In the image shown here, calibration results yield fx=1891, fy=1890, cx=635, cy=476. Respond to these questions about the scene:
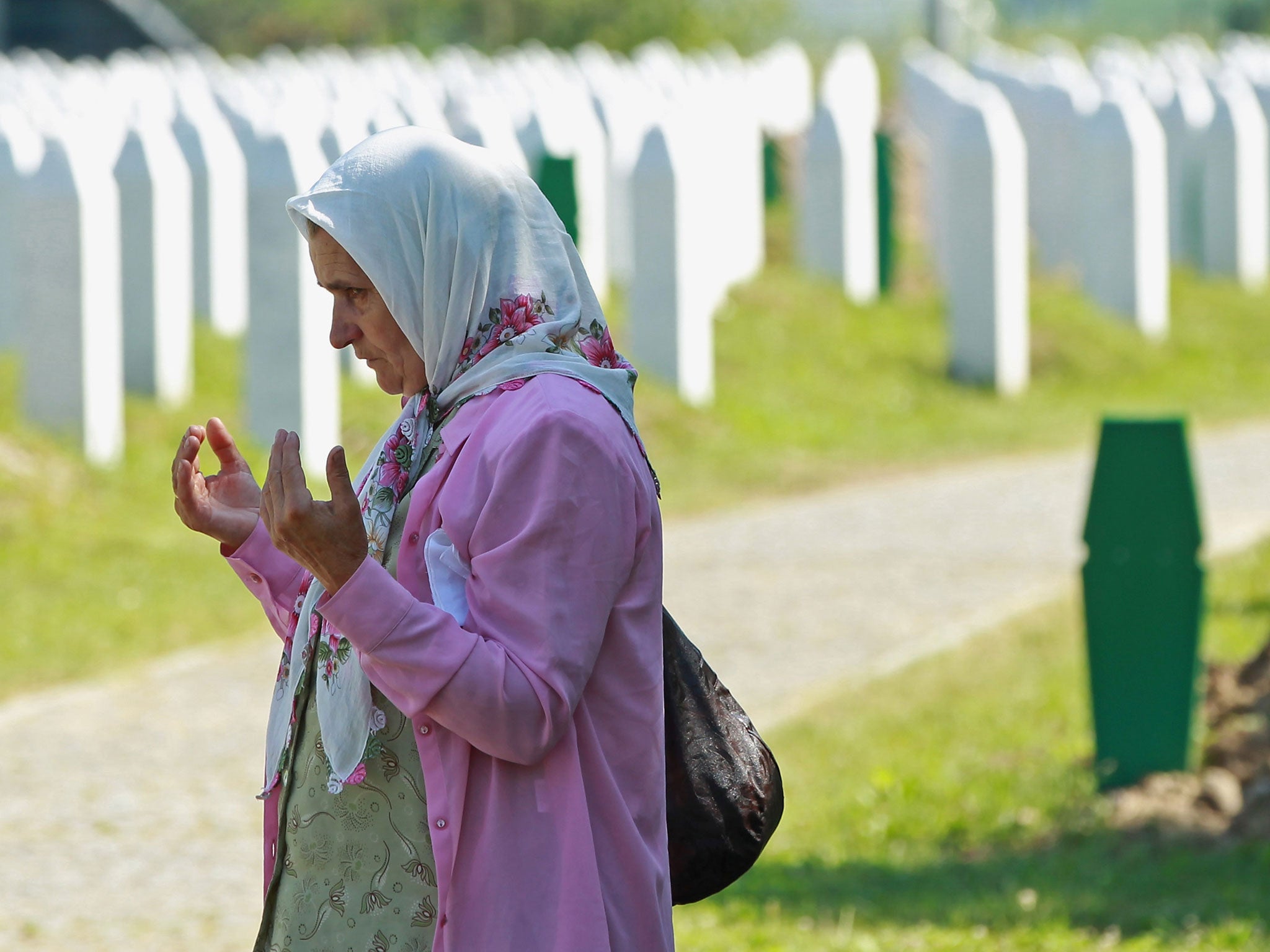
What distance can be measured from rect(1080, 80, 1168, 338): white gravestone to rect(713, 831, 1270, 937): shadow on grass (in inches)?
421

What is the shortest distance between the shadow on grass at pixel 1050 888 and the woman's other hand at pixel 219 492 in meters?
2.72

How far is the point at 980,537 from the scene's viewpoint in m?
9.95

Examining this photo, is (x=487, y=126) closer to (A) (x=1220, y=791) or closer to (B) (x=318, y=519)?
(A) (x=1220, y=791)

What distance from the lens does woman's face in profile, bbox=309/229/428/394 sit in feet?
7.87

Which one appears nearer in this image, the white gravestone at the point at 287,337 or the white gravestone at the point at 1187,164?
the white gravestone at the point at 287,337

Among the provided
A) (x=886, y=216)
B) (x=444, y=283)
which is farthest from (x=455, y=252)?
(x=886, y=216)

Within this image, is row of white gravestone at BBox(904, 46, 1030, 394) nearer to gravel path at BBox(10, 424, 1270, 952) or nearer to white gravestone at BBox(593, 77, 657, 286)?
gravel path at BBox(10, 424, 1270, 952)

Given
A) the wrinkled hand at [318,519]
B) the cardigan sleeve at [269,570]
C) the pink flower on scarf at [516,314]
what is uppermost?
the pink flower on scarf at [516,314]

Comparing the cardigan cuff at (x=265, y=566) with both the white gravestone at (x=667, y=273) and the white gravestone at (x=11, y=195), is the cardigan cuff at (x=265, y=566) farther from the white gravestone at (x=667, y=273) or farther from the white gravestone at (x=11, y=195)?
the white gravestone at (x=667, y=273)

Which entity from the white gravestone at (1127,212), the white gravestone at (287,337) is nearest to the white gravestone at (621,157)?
the white gravestone at (1127,212)

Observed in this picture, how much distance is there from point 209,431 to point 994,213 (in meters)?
11.9

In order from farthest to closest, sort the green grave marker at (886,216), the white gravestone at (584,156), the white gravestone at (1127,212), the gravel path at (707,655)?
the green grave marker at (886,216) < the white gravestone at (1127,212) < the white gravestone at (584,156) < the gravel path at (707,655)

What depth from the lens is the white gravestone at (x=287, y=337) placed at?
10.6 metres

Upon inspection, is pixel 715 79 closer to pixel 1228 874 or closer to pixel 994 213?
pixel 994 213
